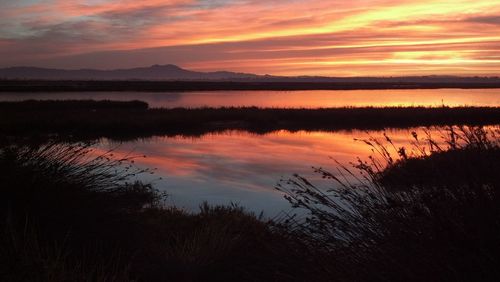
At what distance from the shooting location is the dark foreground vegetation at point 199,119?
29.4 meters

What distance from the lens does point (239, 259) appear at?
5.96 meters

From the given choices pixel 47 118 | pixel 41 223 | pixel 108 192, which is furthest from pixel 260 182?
pixel 47 118

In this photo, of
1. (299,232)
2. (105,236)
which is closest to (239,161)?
(105,236)

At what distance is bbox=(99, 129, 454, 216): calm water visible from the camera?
13.6 m

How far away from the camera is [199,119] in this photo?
35156mm

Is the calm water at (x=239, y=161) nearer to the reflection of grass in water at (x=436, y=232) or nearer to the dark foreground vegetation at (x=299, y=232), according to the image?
the dark foreground vegetation at (x=299, y=232)

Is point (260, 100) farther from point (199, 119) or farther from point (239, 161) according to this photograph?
point (239, 161)

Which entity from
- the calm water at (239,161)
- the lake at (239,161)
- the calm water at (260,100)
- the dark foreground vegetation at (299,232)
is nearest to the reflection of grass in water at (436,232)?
the dark foreground vegetation at (299,232)

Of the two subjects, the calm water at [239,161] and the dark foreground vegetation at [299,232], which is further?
the calm water at [239,161]

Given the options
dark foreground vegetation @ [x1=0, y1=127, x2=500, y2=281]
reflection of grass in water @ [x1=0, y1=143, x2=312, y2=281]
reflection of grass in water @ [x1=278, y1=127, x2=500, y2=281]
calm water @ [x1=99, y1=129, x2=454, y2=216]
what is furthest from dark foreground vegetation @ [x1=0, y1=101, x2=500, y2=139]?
reflection of grass in water @ [x1=278, y1=127, x2=500, y2=281]

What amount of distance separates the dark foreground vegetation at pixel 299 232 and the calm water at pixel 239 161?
5.33 m

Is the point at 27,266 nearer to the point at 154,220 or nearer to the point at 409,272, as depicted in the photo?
the point at 409,272

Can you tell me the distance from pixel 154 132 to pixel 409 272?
27601 mm

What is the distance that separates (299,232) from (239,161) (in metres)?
14.9
